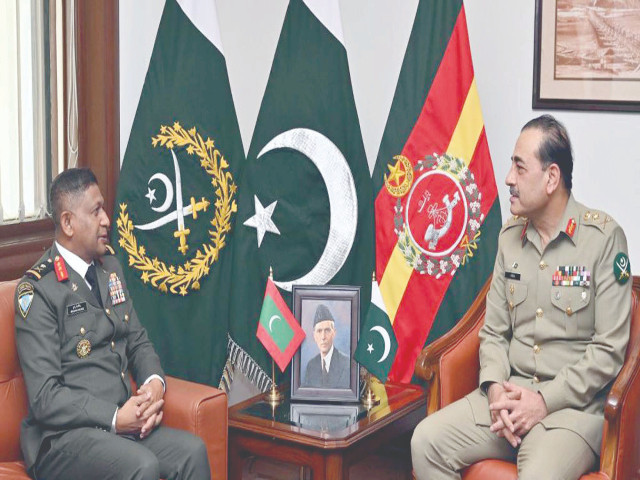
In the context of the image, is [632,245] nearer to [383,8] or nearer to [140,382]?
[383,8]

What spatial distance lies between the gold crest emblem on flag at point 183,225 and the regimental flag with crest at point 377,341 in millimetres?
667

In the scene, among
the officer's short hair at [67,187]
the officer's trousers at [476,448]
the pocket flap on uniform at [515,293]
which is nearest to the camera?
the officer's trousers at [476,448]

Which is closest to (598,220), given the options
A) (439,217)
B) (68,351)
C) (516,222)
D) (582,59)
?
(516,222)

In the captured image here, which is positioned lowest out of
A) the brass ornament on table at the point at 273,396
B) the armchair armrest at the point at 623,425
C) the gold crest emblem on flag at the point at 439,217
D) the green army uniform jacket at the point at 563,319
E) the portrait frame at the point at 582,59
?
the brass ornament on table at the point at 273,396

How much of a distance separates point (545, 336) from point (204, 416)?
111 centimetres

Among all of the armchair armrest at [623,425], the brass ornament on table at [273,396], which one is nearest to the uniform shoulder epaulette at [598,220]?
the armchair armrest at [623,425]

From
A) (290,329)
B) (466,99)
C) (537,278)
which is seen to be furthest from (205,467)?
(466,99)

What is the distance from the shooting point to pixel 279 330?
130 inches

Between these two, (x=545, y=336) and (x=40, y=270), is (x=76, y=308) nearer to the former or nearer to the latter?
(x=40, y=270)

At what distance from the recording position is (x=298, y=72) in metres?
3.56

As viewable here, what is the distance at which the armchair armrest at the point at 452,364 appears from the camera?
2990mm

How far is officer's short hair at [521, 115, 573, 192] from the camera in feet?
9.34

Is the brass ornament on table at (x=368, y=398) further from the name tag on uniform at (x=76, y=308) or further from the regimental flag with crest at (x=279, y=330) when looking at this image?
the name tag on uniform at (x=76, y=308)

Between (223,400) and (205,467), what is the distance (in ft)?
0.74
